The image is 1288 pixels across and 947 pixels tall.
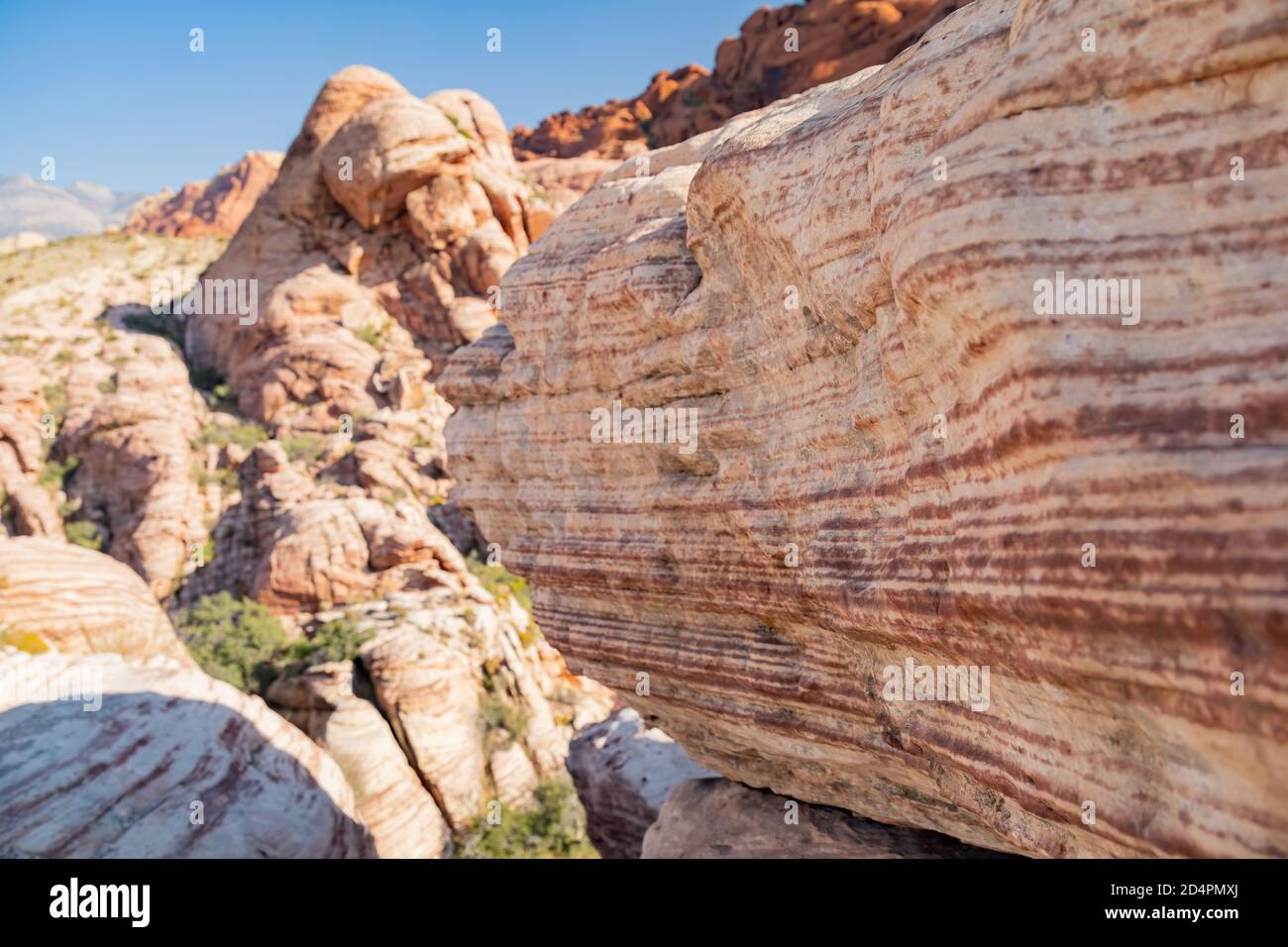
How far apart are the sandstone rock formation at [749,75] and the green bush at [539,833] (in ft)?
106

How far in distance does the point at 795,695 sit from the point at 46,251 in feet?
150

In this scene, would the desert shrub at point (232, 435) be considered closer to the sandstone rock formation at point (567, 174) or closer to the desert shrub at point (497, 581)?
the desert shrub at point (497, 581)

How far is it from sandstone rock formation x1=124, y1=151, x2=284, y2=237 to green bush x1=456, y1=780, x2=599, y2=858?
66.3 meters

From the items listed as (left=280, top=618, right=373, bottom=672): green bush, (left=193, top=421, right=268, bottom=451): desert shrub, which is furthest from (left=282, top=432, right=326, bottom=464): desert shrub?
(left=280, top=618, right=373, bottom=672): green bush

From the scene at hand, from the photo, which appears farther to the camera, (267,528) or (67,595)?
(267,528)

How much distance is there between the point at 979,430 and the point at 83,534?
27.4 meters

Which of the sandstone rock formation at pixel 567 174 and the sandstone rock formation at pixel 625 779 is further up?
the sandstone rock formation at pixel 567 174

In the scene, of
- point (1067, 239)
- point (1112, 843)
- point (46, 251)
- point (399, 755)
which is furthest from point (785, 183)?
point (46, 251)

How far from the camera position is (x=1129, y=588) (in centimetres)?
369

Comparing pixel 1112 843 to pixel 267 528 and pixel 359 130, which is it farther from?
pixel 359 130

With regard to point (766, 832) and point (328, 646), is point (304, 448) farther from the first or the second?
point (766, 832)

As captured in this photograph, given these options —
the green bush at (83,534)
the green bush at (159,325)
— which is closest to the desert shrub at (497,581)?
the green bush at (83,534)

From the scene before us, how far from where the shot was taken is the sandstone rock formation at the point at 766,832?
8.79 meters

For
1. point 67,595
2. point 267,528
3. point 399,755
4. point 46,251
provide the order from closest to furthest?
1. point 67,595
2. point 399,755
3. point 267,528
4. point 46,251
